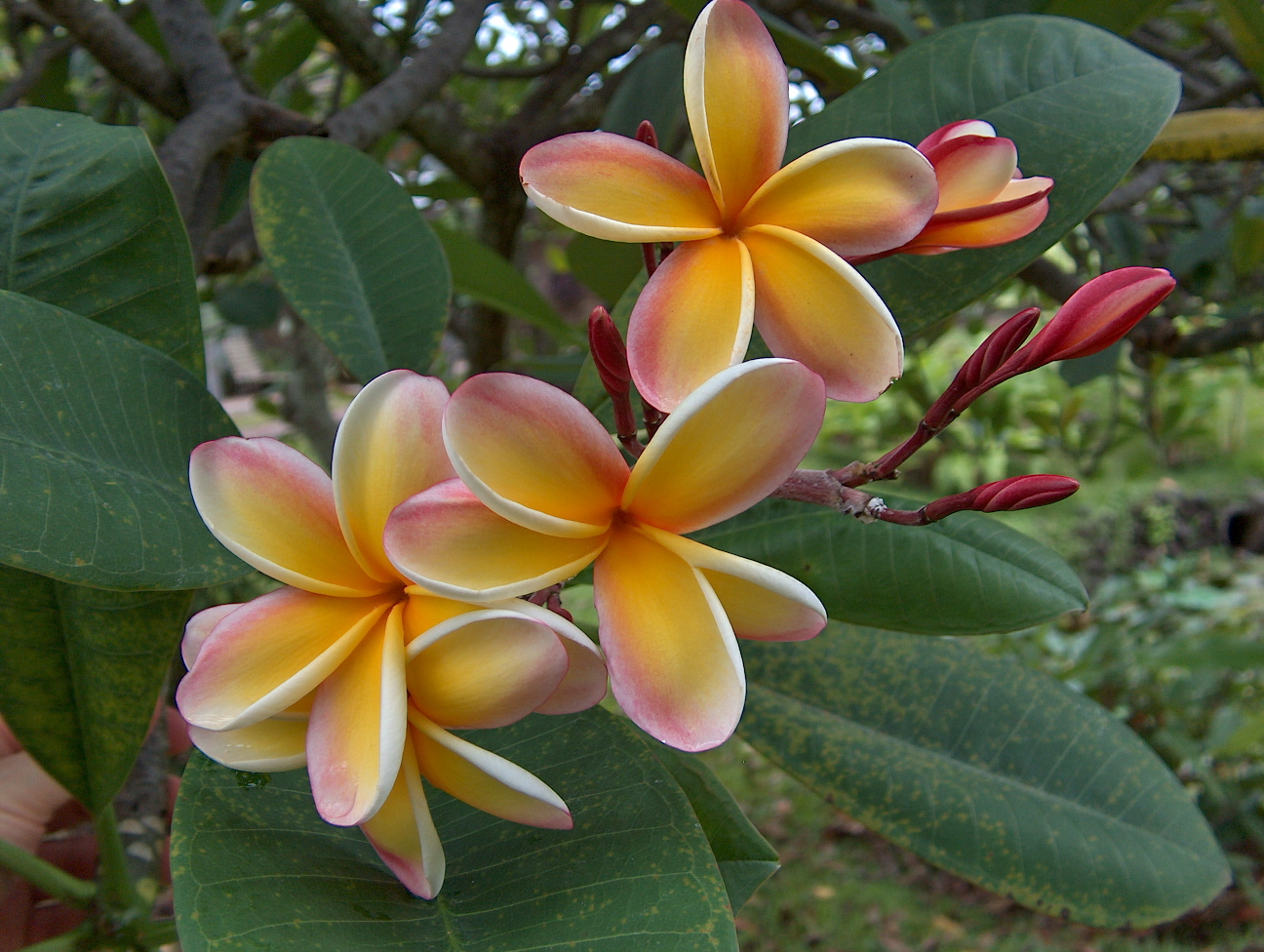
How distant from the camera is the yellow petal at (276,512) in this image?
0.43 meters

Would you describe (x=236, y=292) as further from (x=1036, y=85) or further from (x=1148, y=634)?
(x=1148, y=634)

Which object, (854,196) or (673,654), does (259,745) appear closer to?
(673,654)

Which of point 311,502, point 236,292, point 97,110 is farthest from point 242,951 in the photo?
point 97,110

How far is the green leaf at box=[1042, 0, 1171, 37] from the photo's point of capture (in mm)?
1032

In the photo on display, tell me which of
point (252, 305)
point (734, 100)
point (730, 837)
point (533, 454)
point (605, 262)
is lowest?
point (252, 305)

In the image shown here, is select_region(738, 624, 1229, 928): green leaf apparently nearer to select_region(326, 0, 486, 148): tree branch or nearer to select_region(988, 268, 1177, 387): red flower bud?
select_region(988, 268, 1177, 387): red flower bud

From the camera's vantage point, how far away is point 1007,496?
420mm

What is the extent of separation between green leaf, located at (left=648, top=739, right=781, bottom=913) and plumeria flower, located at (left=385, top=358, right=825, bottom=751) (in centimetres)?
21

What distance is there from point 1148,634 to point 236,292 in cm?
309

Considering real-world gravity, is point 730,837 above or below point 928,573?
below

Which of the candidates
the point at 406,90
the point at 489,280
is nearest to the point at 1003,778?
the point at 489,280

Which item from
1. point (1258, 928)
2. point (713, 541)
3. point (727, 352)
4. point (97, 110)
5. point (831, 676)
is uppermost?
point (727, 352)

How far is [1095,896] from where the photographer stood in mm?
748

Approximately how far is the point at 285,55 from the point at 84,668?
1290mm
